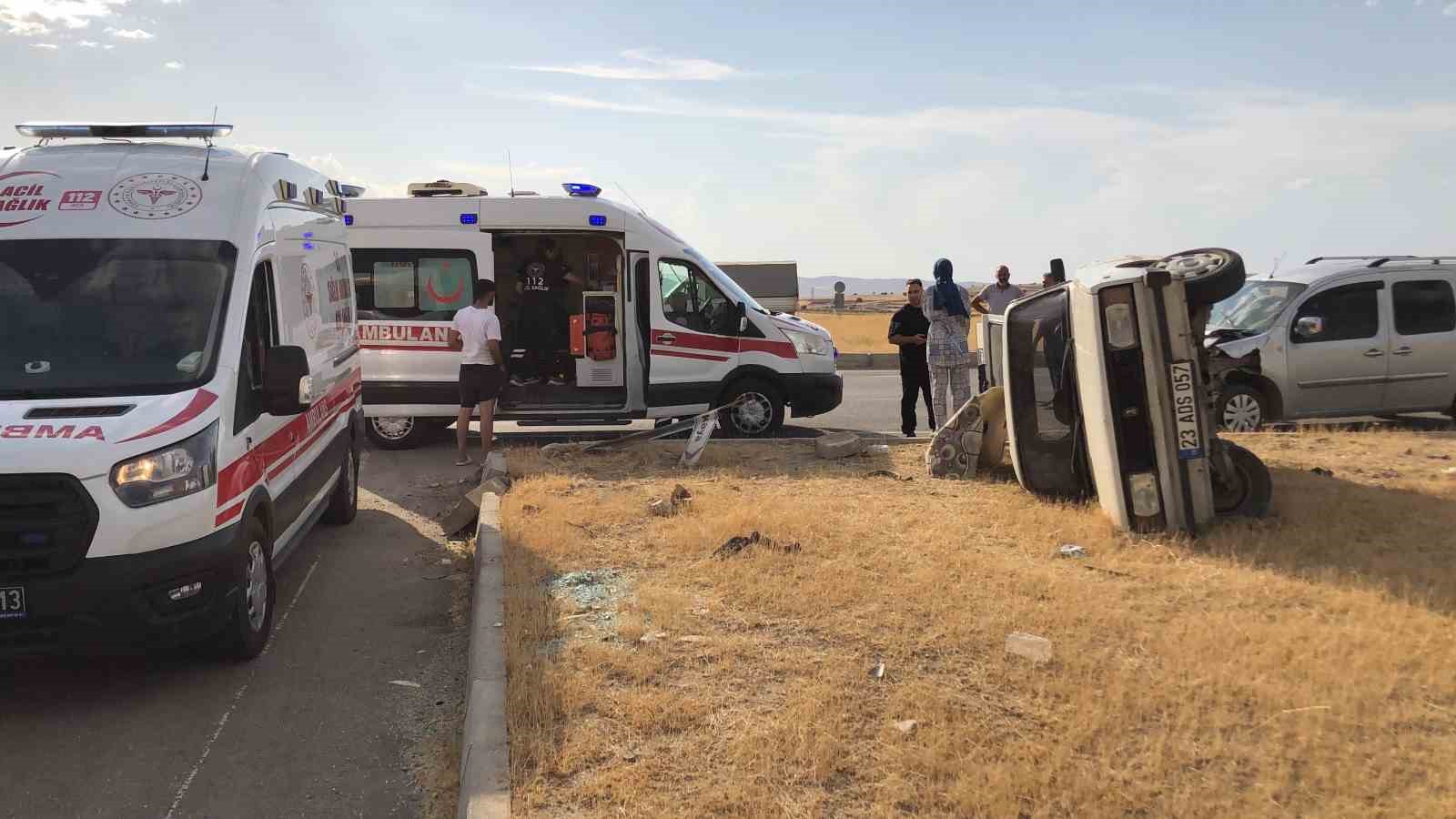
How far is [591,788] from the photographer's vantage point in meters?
3.91

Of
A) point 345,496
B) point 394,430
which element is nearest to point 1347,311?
point 345,496

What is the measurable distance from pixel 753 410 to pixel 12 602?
824cm

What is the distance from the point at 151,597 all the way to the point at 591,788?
2.27m

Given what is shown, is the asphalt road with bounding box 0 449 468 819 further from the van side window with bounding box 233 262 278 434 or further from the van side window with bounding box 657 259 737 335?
the van side window with bounding box 657 259 737 335

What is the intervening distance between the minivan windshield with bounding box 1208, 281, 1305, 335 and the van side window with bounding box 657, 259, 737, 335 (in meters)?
4.90

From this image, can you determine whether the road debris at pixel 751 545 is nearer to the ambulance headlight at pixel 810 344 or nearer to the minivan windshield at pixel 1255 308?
the ambulance headlight at pixel 810 344

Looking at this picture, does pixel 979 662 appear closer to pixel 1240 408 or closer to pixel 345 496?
pixel 345 496

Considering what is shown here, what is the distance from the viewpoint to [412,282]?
12.0 m

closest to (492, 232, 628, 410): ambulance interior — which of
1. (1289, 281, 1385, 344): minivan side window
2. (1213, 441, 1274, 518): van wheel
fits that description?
(1213, 441, 1274, 518): van wheel

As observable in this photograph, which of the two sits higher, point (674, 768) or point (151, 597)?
point (151, 597)

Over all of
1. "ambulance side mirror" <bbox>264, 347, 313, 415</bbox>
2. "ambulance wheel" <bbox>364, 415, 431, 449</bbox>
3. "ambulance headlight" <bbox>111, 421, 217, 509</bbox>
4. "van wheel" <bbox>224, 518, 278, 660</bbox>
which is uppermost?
"ambulance wheel" <bbox>364, 415, 431, 449</bbox>

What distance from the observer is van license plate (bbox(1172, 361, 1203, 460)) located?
6793 mm

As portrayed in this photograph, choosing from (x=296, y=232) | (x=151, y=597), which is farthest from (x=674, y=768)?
(x=296, y=232)

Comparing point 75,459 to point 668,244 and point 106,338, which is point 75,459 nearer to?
point 106,338
